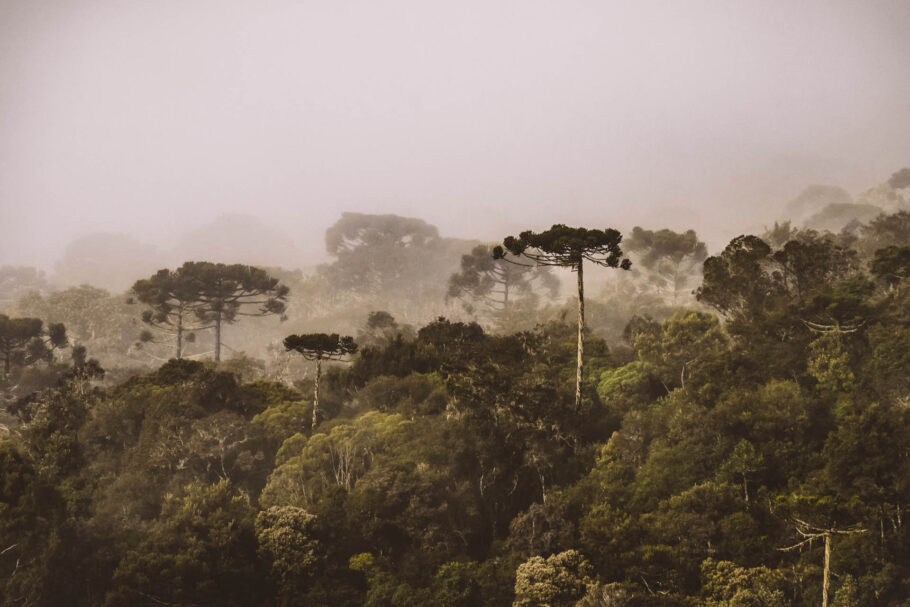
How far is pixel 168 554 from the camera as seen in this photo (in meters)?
24.8

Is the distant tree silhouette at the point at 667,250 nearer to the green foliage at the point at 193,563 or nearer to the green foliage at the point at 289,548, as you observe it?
the green foliage at the point at 289,548

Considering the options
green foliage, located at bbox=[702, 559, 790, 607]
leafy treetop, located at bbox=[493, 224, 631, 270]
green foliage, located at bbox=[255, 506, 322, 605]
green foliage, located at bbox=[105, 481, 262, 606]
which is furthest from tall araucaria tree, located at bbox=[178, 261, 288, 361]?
green foliage, located at bbox=[702, 559, 790, 607]

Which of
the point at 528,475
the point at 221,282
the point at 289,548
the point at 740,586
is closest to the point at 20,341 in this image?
the point at 221,282

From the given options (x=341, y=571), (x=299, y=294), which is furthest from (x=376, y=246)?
(x=341, y=571)

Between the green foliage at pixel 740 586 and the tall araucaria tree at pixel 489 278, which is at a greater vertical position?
the tall araucaria tree at pixel 489 278

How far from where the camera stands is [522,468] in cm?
2906

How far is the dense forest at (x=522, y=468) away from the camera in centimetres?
2247

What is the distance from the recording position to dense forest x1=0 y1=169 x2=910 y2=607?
22469mm

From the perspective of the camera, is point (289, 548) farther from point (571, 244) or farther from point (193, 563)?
point (571, 244)

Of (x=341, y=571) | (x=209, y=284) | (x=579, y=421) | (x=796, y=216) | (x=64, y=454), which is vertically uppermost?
(x=796, y=216)

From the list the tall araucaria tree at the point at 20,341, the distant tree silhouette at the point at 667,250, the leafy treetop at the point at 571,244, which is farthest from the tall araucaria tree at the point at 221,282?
the distant tree silhouette at the point at 667,250

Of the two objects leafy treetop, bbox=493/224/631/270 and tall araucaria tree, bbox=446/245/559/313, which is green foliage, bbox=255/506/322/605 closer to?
leafy treetop, bbox=493/224/631/270

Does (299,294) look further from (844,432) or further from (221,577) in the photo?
(844,432)

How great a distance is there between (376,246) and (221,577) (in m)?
79.7
